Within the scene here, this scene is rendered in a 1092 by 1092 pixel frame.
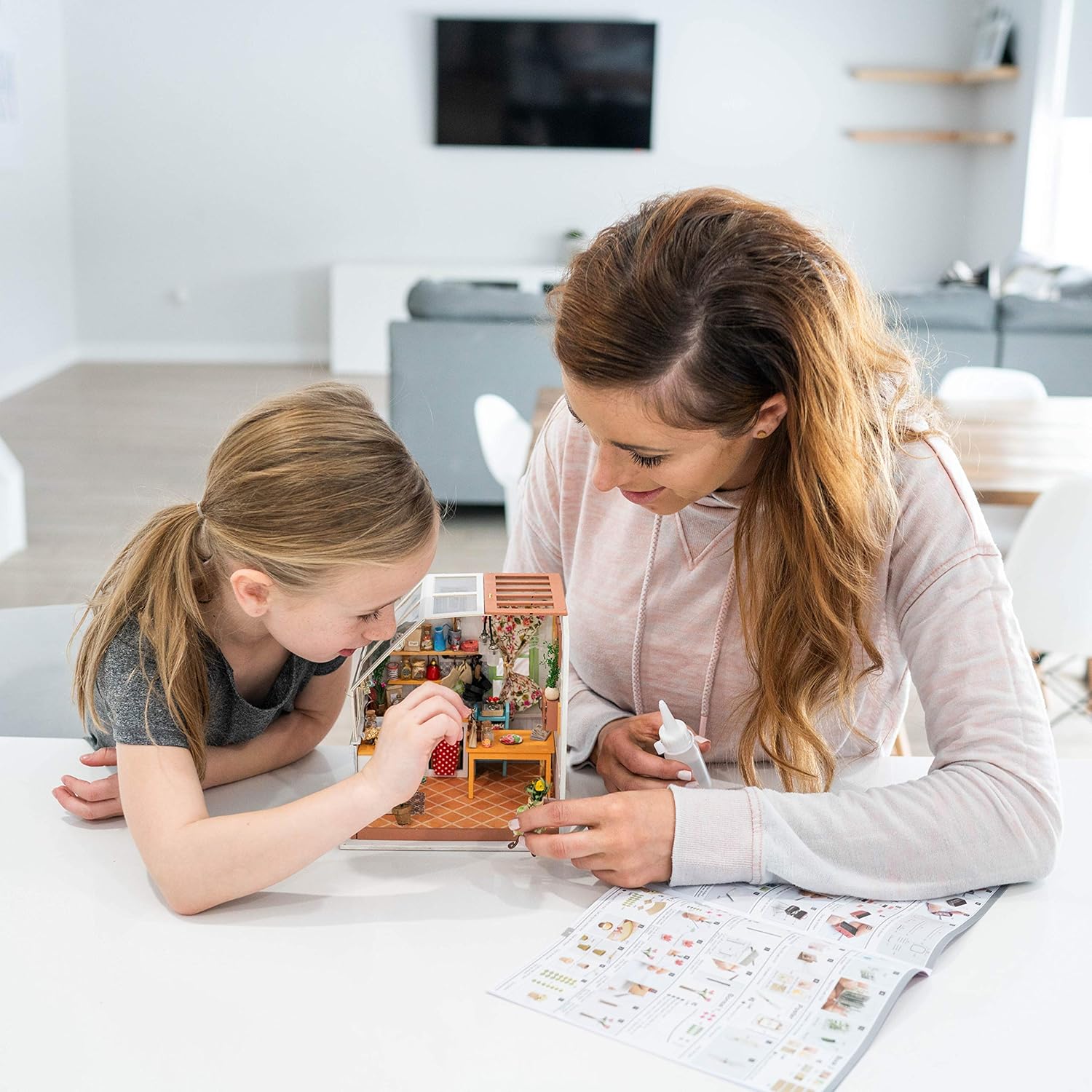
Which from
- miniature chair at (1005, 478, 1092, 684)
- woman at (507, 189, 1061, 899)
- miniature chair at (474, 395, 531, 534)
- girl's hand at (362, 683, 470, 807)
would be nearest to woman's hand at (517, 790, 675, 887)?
woman at (507, 189, 1061, 899)

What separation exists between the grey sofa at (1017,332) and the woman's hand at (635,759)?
12.0 feet

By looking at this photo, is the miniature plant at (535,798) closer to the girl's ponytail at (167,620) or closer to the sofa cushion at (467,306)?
the girl's ponytail at (167,620)

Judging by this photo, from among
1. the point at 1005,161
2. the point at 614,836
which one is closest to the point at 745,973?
the point at 614,836

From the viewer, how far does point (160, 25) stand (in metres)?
7.73

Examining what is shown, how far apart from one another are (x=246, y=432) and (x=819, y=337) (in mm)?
506

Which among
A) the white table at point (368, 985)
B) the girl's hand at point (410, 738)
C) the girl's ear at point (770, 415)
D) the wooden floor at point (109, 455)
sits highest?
the girl's ear at point (770, 415)

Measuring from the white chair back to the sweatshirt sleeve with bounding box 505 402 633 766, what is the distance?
4.19 feet

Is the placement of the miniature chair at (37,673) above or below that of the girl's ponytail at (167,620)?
→ below

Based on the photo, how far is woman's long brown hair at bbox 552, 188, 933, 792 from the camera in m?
1.04

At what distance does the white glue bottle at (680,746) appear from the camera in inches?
40.5

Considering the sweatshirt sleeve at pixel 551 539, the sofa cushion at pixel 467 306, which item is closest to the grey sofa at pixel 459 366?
the sofa cushion at pixel 467 306

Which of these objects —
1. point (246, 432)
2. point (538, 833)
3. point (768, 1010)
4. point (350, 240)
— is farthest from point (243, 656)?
point (350, 240)

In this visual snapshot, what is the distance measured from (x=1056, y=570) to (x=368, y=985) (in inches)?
75.3

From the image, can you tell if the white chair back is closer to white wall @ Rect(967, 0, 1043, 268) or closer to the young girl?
the young girl
